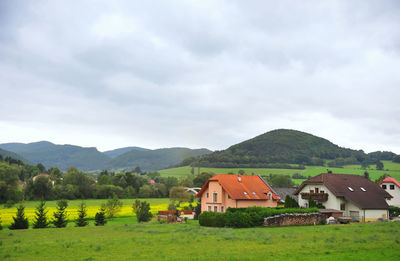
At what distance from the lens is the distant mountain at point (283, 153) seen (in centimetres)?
16625

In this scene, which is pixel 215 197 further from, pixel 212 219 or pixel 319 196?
pixel 319 196

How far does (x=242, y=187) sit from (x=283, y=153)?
133311 mm

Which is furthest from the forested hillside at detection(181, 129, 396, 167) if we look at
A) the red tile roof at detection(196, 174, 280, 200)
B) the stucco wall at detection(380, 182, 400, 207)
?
the red tile roof at detection(196, 174, 280, 200)

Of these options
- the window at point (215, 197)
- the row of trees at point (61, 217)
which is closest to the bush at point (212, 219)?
the row of trees at point (61, 217)

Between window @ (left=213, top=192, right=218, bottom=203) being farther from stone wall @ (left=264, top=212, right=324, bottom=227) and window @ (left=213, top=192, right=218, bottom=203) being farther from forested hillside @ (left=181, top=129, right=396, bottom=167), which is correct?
forested hillside @ (left=181, top=129, right=396, bottom=167)

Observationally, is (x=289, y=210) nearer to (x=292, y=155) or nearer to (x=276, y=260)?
(x=276, y=260)

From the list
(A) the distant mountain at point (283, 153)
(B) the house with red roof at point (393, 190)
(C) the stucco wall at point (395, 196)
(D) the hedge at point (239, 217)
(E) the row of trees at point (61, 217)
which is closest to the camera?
(D) the hedge at point (239, 217)

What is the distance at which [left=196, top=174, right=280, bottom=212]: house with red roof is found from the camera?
154 feet

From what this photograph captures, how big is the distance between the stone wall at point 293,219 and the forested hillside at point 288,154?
4749 inches

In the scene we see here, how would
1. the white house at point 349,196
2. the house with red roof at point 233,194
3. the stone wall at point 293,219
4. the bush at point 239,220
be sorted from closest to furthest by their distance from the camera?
the bush at point 239,220, the stone wall at point 293,219, the house with red roof at point 233,194, the white house at point 349,196

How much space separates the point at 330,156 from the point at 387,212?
411ft

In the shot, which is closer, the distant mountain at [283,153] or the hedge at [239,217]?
the hedge at [239,217]

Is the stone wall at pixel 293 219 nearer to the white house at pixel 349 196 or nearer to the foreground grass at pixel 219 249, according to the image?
the white house at pixel 349 196

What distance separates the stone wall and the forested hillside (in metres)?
121
